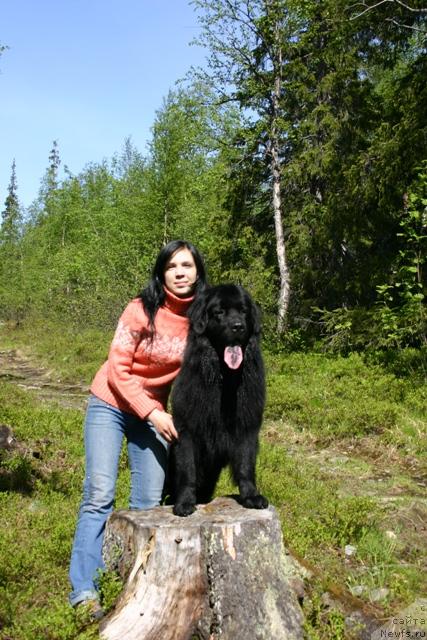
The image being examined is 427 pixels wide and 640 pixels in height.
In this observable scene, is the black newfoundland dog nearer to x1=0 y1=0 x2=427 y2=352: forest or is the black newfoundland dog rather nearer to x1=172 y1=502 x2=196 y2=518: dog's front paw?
x1=172 y1=502 x2=196 y2=518: dog's front paw

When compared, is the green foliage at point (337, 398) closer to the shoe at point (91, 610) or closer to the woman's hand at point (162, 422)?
the woman's hand at point (162, 422)

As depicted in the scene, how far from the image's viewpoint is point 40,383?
46.9ft

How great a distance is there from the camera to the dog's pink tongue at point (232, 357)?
11.8 feet

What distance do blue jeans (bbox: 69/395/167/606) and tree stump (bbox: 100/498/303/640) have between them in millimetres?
330

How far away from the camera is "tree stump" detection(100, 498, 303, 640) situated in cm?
294

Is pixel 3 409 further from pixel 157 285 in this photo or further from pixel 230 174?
pixel 230 174

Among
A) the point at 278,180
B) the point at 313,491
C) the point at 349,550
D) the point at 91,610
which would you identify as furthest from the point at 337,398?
the point at 278,180

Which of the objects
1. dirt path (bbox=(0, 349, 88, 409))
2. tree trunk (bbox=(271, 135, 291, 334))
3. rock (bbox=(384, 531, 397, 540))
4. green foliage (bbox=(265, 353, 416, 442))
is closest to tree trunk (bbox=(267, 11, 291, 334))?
tree trunk (bbox=(271, 135, 291, 334))

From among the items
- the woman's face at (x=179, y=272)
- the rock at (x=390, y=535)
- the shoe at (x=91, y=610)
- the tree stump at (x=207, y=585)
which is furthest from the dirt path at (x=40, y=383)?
the tree stump at (x=207, y=585)

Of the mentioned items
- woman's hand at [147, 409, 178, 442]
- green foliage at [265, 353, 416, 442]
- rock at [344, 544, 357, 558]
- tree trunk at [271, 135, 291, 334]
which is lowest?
rock at [344, 544, 357, 558]

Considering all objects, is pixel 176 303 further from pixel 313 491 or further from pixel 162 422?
pixel 313 491

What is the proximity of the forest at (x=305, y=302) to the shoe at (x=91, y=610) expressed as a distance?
47 millimetres

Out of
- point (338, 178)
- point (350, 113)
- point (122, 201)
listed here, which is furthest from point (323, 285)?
point (122, 201)

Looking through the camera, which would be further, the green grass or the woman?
the green grass
